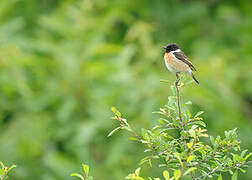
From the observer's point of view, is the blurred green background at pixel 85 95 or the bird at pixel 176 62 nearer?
the bird at pixel 176 62

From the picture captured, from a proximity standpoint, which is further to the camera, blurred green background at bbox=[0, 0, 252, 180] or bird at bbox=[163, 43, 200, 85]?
blurred green background at bbox=[0, 0, 252, 180]

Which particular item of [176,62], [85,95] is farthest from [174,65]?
[85,95]

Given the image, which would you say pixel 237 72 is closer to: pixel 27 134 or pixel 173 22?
pixel 173 22

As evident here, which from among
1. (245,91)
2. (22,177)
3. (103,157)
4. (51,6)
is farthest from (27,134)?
(51,6)

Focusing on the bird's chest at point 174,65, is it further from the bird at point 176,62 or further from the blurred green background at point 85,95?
the blurred green background at point 85,95

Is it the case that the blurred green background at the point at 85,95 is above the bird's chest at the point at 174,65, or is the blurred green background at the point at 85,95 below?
above

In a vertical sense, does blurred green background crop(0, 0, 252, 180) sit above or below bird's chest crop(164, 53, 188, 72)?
above

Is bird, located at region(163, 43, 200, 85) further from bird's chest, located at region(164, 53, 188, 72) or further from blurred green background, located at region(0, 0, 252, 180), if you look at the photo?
blurred green background, located at region(0, 0, 252, 180)

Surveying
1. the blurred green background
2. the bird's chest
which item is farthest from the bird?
the blurred green background

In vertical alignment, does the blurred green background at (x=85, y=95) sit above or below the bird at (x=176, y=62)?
above

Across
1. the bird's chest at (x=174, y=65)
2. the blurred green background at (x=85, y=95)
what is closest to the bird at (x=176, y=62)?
the bird's chest at (x=174, y=65)

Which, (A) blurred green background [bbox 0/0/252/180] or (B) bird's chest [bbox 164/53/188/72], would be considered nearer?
(B) bird's chest [bbox 164/53/188/72]

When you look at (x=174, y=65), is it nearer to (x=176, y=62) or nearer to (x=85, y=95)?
(x=176, y=62)

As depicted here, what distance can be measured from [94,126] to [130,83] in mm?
802
